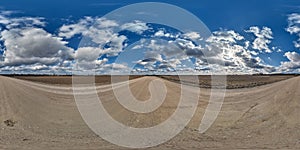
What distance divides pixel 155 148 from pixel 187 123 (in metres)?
4.13

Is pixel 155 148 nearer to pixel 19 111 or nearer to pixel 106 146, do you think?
pixel 106 146

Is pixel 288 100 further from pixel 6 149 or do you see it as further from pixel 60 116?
pixel 6 149

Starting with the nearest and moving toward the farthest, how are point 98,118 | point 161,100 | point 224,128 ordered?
point 224,128
point 98,118
point 161,100

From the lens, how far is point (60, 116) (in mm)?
20406

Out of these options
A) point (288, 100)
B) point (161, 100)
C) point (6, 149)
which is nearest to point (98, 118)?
point (161, 100)

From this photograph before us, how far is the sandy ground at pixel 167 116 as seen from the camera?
595 inches

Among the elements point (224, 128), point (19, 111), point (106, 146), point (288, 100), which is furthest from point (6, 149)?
point (288, 100)

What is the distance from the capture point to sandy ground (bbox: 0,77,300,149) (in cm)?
1511

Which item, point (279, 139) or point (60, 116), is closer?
point (279, 139)

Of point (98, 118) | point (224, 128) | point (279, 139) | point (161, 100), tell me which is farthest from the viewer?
point (161, 100)

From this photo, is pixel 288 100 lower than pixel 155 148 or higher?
higher

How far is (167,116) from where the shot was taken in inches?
747

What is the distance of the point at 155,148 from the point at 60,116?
7.84 metres

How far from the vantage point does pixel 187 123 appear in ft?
58.7
